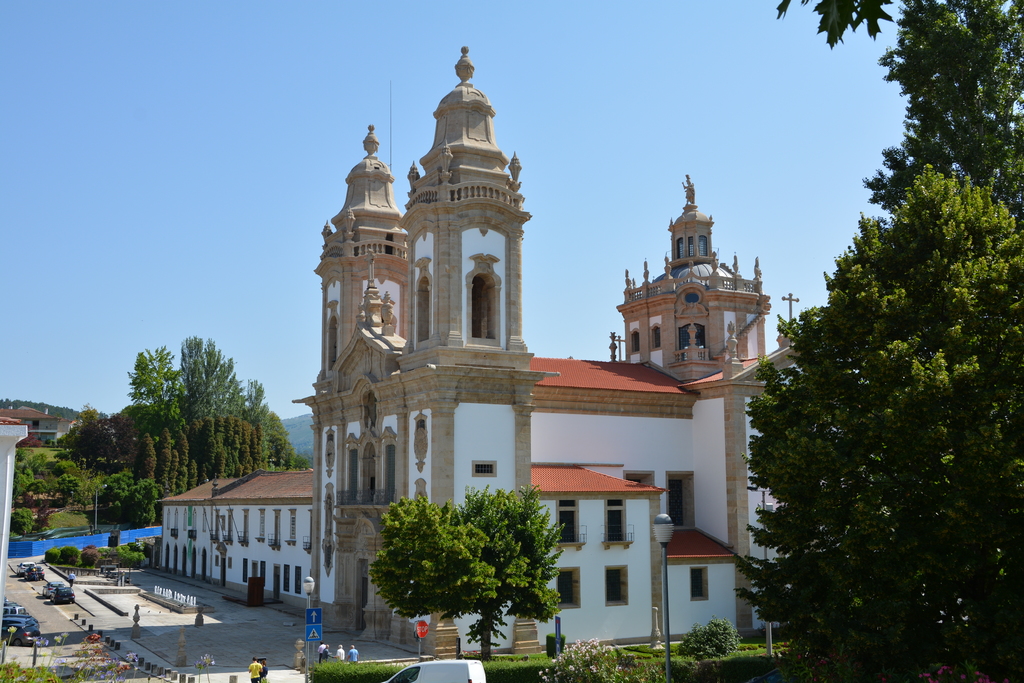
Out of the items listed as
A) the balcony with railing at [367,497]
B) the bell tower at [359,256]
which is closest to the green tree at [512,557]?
the balcony with railing at [367,497]

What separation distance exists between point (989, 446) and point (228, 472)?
308 ft

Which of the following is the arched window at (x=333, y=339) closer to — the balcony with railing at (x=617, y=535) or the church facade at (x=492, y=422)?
the church facade at (x=492, y=422)

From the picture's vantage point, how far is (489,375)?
34.3 metres

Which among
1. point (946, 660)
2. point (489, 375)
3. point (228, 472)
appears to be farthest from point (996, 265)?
point (228, 472)

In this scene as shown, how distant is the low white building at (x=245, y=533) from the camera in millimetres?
50000

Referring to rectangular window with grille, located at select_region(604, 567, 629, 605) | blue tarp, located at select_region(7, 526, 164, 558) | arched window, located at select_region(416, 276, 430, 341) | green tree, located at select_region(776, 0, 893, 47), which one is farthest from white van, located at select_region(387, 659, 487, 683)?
blue tarp, located at select_region(7, 526, 164, 558)

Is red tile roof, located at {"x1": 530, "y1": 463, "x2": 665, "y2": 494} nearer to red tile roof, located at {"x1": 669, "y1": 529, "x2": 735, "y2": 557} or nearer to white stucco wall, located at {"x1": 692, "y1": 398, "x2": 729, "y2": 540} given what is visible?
red tile roof, located at {"x1": 669, "y1": 529, "x2": 735, "y2": 557}

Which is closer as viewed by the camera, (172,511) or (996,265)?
(996,265)

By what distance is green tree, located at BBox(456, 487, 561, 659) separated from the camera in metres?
27.5

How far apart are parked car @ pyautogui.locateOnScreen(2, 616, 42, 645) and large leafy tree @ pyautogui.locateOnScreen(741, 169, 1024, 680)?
101ft

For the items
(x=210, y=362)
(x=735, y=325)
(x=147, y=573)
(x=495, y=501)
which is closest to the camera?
(x=495, y=501)

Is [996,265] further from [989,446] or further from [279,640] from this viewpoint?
[279,640]

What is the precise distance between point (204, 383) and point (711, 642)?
9222cm

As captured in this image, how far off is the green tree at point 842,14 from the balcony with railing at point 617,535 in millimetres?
31756
